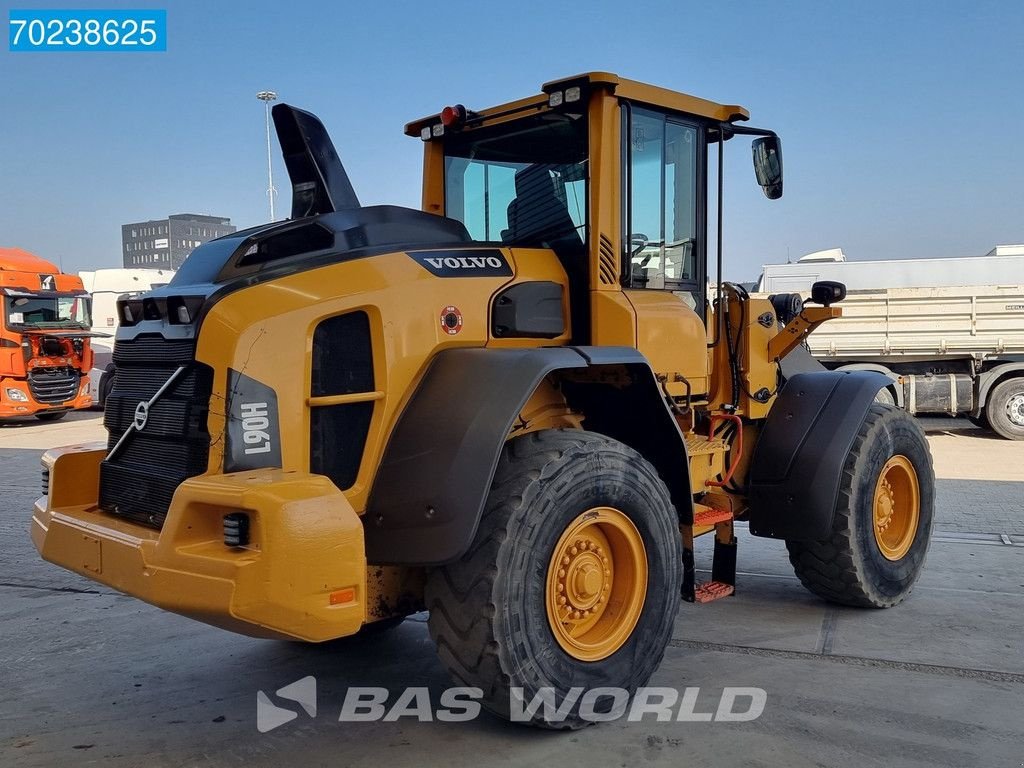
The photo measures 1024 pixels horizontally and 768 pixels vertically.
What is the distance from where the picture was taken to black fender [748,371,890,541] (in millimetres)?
4910

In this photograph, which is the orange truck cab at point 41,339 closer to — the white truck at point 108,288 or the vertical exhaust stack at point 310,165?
the white truck at point 108,288

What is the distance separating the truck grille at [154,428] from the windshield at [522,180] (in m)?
1.71

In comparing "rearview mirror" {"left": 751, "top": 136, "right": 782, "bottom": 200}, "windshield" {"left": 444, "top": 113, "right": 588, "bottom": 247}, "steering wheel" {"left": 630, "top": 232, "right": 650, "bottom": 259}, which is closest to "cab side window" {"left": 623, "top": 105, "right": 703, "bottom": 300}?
"steering wheel" {"left": 630, "top": 232, "right": 650, "bottom": 259}

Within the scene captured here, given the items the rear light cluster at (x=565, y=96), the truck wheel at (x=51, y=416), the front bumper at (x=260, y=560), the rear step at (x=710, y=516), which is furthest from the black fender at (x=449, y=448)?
the truck wheel at (x=51, y=416)

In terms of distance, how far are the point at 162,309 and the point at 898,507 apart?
4.34 meters

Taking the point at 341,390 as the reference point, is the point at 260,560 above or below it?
below

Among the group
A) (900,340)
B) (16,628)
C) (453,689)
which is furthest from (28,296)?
(453,689)

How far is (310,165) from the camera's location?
4.12 metres

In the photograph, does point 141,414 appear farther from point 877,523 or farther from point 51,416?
point 51,416

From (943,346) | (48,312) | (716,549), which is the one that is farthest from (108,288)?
(716,549)

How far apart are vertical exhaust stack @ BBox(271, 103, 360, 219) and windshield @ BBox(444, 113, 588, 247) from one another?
2.78 ft

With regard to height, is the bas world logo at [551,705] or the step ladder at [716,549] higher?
the step ladder at [716,549]

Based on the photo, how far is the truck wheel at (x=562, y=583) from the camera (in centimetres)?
331

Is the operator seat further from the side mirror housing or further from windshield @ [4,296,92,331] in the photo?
windshield @ [4,296,92,331]
